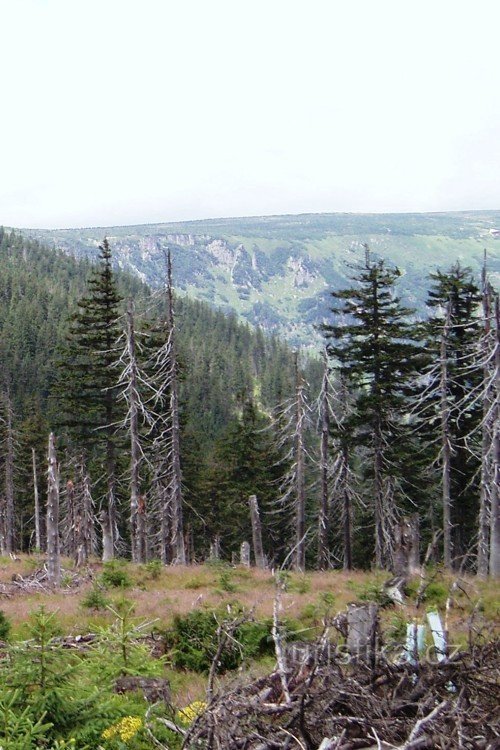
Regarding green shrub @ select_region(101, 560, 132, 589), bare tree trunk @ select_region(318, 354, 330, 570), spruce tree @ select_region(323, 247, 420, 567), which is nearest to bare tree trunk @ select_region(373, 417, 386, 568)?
spruce tree @ select_region(323, 247, 420, 567)

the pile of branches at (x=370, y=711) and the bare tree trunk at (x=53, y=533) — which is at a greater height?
the pile of branches at (x=370, y=711)

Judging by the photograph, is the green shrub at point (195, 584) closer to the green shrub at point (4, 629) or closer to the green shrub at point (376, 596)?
the green shrub at point (376, 596)

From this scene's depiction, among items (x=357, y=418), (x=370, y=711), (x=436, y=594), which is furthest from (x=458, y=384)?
(x=370, y=711)

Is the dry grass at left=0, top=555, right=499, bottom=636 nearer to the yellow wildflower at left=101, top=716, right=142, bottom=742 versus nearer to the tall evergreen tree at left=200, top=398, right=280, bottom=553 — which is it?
the yellow wildflower at left=101, top=716, right=142, bottom=742

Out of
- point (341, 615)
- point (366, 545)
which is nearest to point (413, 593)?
point (341, 615)

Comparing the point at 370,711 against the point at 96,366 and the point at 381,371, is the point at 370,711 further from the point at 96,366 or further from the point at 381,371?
the point at 96,366

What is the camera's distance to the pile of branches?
3945mm

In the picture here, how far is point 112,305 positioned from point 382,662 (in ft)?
75.9

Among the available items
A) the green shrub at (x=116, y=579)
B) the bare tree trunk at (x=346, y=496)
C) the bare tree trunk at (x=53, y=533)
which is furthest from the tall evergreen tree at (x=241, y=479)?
the green shrub at (x=116, y=579)

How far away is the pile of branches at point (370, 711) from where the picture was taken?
12.9 feet

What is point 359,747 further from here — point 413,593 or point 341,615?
point 413,593

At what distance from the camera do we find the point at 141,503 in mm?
24188

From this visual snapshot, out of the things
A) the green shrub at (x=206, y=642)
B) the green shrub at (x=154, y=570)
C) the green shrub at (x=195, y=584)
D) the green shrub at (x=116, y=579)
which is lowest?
the green shrub at (x=154, y=570)

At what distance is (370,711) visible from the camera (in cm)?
441
